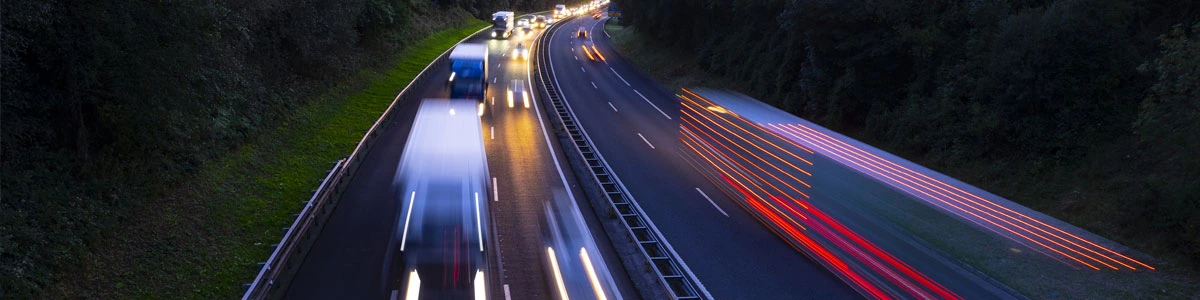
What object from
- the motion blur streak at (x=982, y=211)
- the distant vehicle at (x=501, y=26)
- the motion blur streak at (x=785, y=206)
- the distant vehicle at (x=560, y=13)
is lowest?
the motion blur streak at (x=785, y=206)

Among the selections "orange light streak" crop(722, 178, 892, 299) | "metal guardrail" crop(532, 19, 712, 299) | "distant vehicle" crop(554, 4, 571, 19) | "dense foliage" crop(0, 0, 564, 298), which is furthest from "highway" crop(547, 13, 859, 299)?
"distant vehicle" crop(554, 4, 571, 19)

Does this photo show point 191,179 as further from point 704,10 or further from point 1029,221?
point 704,10

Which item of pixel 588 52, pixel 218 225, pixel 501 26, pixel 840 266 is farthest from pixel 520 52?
pixel 840 266

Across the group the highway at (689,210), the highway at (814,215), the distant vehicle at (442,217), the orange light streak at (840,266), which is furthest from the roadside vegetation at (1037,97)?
the distant vehicle at (442,217)

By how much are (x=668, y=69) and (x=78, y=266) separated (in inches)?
1787

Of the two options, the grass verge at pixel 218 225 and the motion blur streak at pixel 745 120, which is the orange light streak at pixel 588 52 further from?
the grass verge at pixel 218 225

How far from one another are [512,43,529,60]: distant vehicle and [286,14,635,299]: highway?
27.7 m

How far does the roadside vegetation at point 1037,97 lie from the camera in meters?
17.0

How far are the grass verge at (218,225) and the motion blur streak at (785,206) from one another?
490 inches

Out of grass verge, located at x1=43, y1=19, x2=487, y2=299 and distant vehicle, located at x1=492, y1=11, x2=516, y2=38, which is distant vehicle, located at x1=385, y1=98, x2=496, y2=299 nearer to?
grass verge, located at x1=43, y1=19, x2=487, y2=299

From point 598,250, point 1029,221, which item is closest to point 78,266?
point 598,250

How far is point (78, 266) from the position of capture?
1341 centimetres

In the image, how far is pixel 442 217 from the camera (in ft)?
50.9

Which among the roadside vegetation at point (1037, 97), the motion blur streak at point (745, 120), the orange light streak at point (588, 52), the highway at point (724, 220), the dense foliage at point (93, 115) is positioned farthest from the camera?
the orange light streak at point (588, 52)
